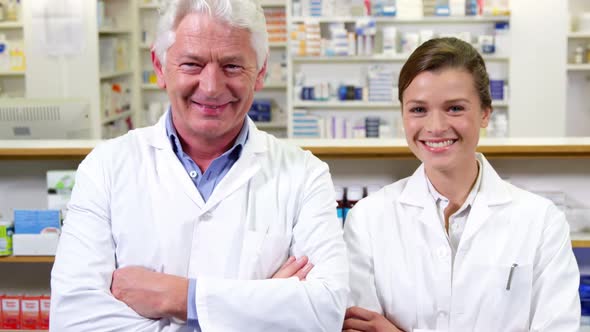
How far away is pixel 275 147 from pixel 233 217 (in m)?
0.22

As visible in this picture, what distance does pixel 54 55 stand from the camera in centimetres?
566

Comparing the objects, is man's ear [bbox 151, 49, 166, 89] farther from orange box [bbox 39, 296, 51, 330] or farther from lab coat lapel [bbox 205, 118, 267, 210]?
orange box [bbox 39, 296, 51, 330]

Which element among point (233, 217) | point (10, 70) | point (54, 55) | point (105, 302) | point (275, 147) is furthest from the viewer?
point (10, 70)

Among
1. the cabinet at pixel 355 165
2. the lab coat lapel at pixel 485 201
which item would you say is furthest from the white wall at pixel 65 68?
the lab coat lapel at pixel 485 201

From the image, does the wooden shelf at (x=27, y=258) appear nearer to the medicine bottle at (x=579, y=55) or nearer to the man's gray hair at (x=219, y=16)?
the man's gray hair at (x=219, y=16)

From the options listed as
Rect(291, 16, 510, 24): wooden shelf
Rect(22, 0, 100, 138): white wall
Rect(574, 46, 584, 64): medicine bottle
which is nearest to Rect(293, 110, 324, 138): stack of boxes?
Rect(291, 16, 510, 24): wooden shelf

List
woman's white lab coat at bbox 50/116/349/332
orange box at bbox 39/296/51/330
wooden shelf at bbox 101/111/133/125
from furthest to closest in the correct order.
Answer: wooden shelf at bbox 101/111/133/125 → orange box at bbox 39/296/51/330 → woman's white lab coat at bbox 50/116/349/332

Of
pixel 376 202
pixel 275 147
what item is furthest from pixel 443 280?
pixel 275 147

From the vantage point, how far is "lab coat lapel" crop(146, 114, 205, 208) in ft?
5.53

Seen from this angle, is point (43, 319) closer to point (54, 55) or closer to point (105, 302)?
point (105, 302)

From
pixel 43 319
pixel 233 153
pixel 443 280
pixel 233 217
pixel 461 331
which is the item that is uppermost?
pixel 233 153

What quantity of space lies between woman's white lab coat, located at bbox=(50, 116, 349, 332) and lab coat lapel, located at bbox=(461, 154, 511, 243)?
0.32m

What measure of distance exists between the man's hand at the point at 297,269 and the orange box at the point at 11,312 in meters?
1.59

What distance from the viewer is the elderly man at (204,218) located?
1528 millimetres
